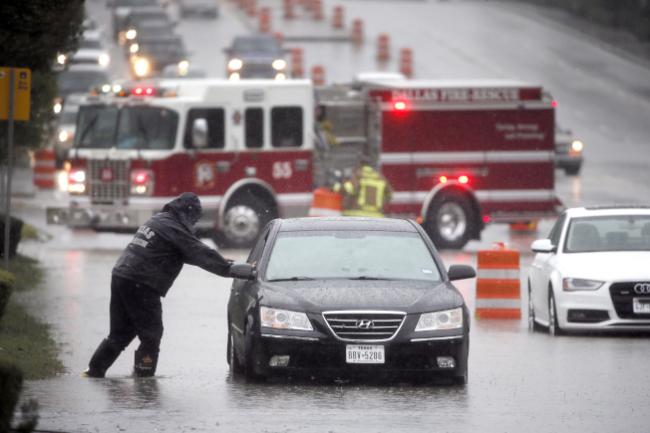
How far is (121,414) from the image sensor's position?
492 inches

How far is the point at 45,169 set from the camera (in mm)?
44125

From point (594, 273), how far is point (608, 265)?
0.23m

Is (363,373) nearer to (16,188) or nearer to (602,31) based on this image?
(16,188)

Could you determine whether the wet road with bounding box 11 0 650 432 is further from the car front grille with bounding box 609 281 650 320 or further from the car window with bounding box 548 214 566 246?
the car window with bounding box 548 214 566 246

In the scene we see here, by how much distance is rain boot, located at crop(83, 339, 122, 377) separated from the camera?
1498 cm

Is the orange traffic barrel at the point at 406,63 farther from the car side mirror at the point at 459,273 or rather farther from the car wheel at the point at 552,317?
the car side mirror at the point at 459,273

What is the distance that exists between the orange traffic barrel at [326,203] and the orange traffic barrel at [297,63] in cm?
3203

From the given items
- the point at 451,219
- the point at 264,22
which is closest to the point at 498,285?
the point at 451,219

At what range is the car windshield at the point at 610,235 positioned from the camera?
19375 mm

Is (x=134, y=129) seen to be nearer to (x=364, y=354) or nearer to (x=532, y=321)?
(x=532, y=321)

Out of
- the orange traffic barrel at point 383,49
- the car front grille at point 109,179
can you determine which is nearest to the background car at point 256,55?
the orange traffic barrel at point 383,49

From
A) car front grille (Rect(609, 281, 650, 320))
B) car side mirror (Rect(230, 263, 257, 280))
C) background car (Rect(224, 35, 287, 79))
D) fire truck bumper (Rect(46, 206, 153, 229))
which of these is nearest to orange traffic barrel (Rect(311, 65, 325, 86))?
background car (Rect(224, 35, 287, 79))

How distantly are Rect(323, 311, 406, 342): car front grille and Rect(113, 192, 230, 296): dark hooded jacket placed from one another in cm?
125

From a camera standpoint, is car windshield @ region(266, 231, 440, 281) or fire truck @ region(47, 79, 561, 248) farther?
fire truck @ region(47, 79, 561, 248)
